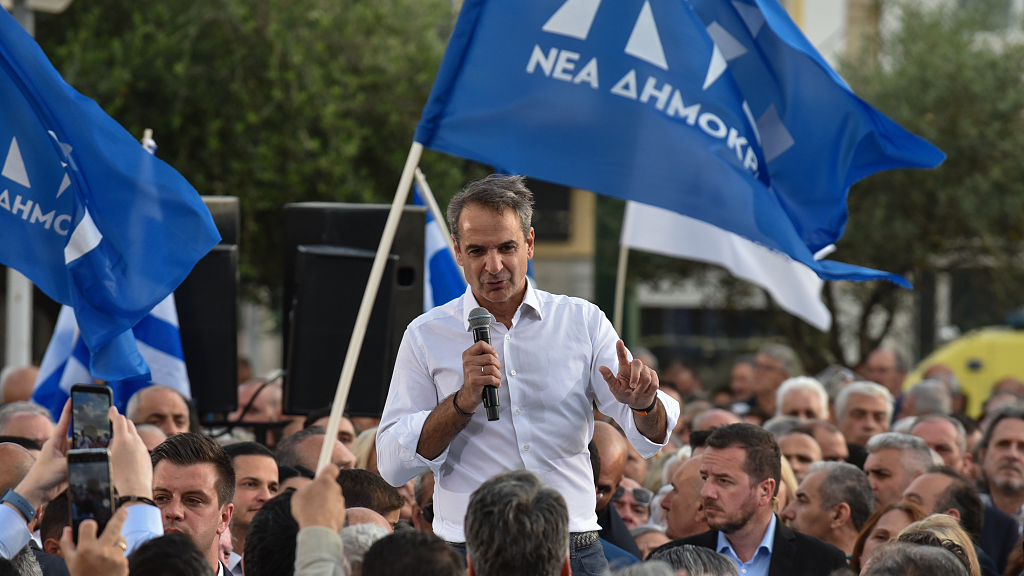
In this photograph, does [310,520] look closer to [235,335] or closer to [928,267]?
[235,335]

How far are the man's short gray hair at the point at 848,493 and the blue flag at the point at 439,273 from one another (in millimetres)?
3103

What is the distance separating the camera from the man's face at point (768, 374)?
42.4 feet

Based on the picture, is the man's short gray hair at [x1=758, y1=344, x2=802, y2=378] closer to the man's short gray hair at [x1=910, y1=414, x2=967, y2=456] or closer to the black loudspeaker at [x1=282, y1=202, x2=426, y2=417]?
the man's short gray hair at [x1=910, y1=414, x2=967, y2=456]

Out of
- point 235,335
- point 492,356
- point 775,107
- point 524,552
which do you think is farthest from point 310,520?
point 235,335

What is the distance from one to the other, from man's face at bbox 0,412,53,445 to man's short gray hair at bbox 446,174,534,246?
4.03 meters

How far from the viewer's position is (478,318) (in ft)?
12.1

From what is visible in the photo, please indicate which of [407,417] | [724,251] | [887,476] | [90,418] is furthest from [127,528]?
[724,251]

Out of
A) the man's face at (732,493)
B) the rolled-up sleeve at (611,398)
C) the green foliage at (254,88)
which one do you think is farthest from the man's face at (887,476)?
the green foliage at (254,88)

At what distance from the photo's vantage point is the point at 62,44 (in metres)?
13.2

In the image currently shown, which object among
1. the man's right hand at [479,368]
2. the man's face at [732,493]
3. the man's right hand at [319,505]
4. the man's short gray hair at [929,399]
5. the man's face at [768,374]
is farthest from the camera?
the man's face at [768,374]

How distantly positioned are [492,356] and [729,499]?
7.56 ft

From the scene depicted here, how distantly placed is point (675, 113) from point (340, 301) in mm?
2530

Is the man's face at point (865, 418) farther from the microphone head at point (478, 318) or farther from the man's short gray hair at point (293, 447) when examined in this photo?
the microphone head at point (478, 318)

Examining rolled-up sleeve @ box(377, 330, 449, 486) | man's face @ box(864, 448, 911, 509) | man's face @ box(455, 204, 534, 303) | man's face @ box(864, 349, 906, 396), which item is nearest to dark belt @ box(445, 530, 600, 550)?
rolled-up sleeve @ box(377, 330, 449, 486)
